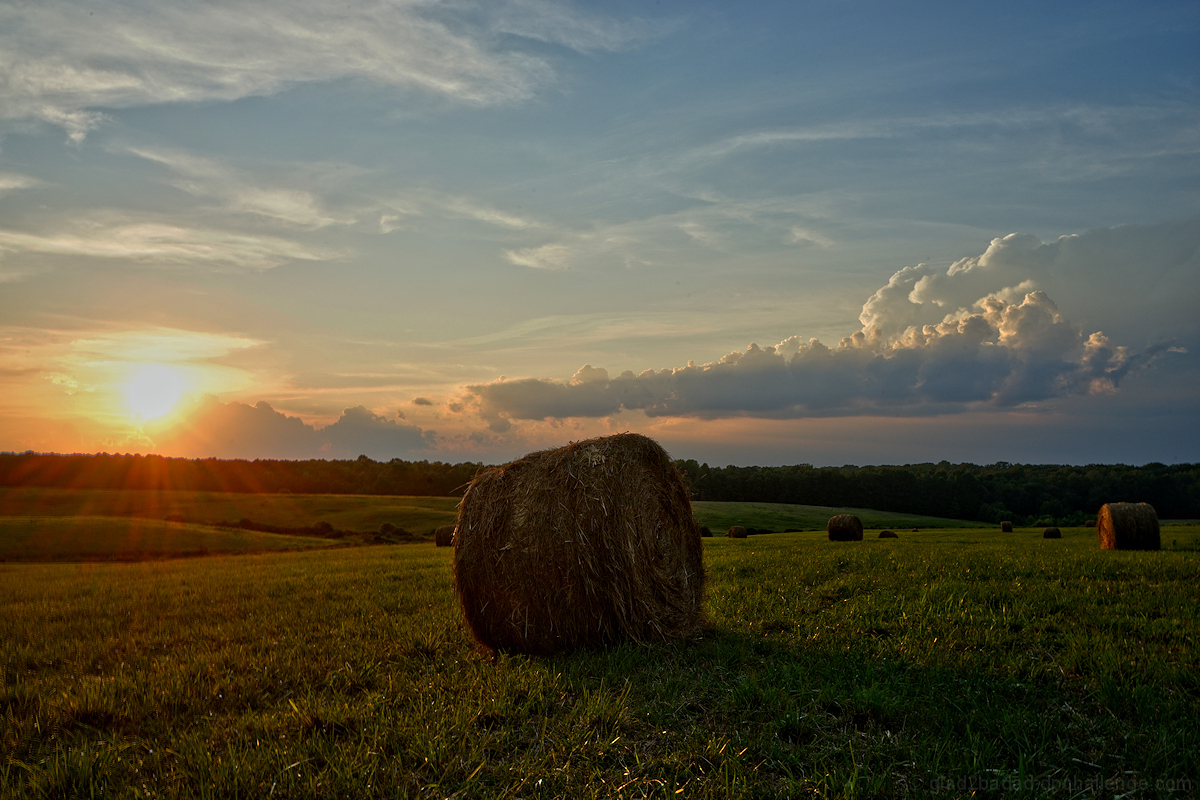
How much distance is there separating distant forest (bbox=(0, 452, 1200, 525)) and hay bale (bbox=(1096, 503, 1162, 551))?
232 ft

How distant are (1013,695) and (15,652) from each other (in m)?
13.0

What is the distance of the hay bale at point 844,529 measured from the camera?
34.0m

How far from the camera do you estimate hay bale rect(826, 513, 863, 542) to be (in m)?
34.0

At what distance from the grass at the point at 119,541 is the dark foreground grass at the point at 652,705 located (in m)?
31.6

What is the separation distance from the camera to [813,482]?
340 feet

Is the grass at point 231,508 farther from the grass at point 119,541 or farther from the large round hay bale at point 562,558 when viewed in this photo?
the large round hay bale at point 562,558

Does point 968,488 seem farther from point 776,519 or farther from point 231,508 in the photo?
point 231,508

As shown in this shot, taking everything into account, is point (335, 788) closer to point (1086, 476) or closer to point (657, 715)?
point (657, 715)

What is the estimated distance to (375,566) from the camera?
20281 millimetres

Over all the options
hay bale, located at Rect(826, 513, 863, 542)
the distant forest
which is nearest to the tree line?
the distant forest

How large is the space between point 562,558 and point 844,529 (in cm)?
2904

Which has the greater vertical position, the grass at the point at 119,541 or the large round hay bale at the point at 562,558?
the large round hay bale at the point at 562,558

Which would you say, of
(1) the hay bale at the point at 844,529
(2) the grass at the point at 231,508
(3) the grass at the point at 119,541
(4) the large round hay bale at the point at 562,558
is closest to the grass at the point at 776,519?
(1) the hay bale at the point at 844,529

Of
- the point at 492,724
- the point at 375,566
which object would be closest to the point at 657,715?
the point at 492,724
